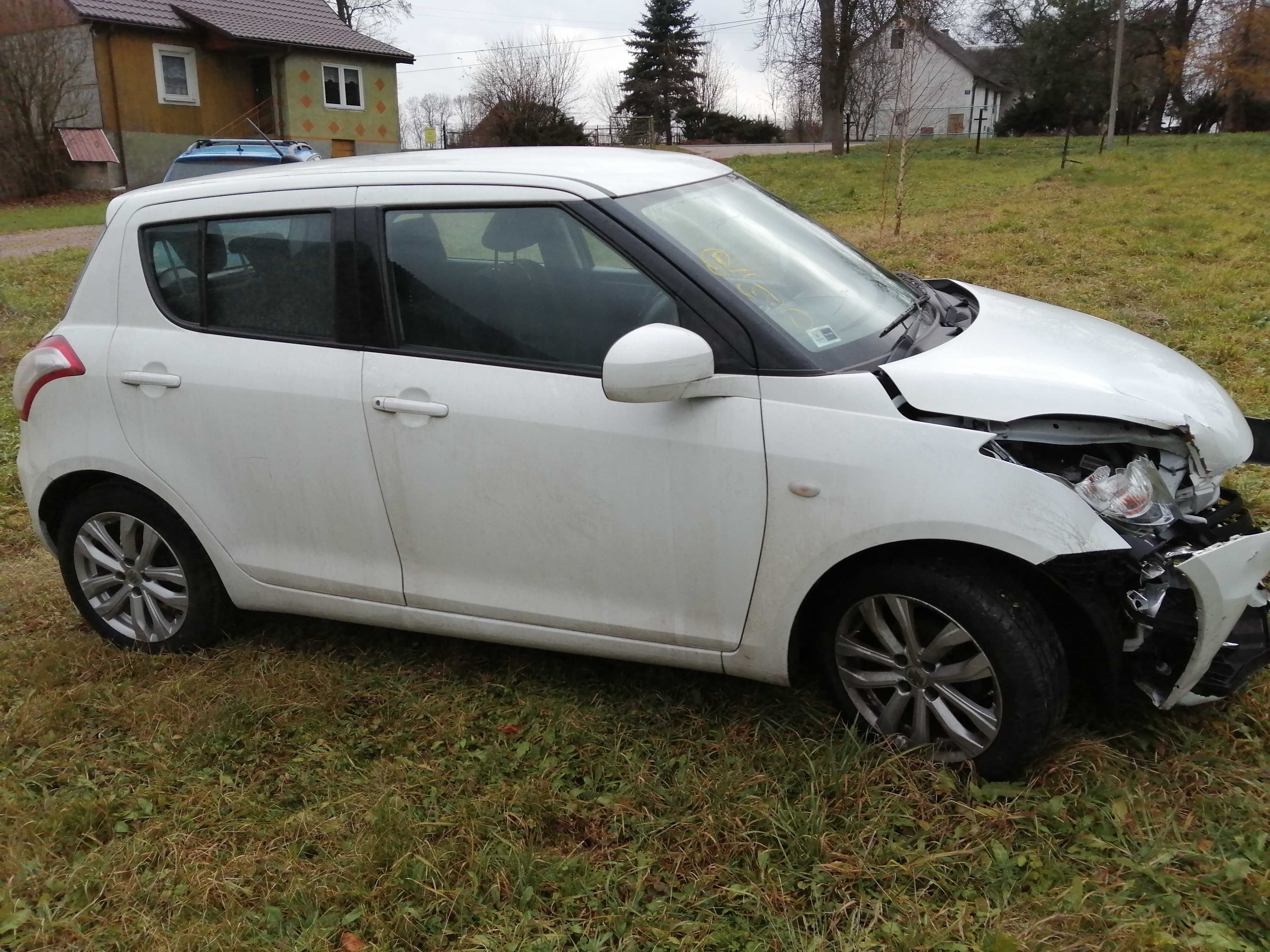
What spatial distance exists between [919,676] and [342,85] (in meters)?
36.9

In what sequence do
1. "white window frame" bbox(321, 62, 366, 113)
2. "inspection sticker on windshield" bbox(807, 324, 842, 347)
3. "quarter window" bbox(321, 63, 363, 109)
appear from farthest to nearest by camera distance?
1. "quarter window" bbox(321, 63, 363, 109)
2. "white window frame" bbox(321, 62, 366, 113)
3. "inspection sticker on windshield" bbox(807, 324, 842, 347)

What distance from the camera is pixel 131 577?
3943 mm

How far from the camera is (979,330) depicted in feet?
10.9

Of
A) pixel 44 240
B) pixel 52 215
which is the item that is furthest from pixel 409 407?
pixel 52 215

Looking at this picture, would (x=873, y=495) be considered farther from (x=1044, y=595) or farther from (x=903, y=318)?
(x=903, y=318)

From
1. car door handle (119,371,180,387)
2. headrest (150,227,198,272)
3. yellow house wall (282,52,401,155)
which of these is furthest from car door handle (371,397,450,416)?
yellow house wall (282,52,401,155)

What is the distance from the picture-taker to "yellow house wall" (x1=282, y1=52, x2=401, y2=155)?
33906mm

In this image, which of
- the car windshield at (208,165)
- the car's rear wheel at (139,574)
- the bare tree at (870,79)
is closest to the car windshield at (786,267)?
the car's rear wheel at (139,574)

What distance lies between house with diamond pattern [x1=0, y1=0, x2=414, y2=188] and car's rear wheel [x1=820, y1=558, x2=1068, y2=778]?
27894 mm

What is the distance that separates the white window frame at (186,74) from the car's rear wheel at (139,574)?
106 feet

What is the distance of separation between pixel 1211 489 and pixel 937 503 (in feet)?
2.84

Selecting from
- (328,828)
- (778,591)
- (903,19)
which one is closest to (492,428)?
(778,591)

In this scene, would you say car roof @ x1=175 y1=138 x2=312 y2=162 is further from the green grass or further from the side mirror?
the side mirror

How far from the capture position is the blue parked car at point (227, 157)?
13.6 metres
